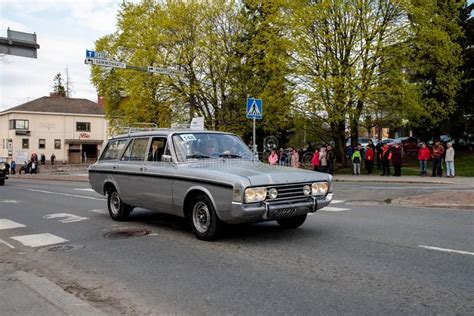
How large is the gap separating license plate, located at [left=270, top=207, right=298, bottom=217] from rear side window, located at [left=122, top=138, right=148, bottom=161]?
3205 millimetres

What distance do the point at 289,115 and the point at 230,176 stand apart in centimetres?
2245

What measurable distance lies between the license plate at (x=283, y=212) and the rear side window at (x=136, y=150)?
321cm

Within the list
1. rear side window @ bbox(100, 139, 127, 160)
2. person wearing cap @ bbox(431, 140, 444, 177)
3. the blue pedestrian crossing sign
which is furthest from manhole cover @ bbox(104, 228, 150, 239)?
person wearing cap @ bbox(431, 140, 444, 177)

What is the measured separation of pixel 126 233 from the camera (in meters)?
8.38

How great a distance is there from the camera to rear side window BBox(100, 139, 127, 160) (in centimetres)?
978

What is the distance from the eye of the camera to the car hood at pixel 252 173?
6695 millimetres

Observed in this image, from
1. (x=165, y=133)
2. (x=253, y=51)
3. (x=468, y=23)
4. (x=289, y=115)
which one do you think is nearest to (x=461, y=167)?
(x=289, y=115)

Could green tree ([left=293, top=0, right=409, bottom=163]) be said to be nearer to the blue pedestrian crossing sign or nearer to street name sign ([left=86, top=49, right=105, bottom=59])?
the blue pedestrian crossing sign

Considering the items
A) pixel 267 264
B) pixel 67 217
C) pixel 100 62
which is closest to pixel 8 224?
pixel 67 217

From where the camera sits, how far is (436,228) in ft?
26.5

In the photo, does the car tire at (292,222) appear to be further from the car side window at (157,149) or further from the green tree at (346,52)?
the green tree at (346,52)

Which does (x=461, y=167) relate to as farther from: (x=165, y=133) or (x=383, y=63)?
(x=165, y=133)

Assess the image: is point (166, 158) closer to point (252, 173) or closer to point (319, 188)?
point (252, 173)

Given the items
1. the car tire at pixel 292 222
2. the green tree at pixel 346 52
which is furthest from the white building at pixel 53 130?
the car tire at pixel 292 222
